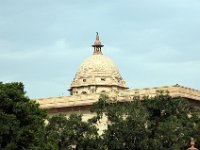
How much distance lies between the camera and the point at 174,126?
65.1 m

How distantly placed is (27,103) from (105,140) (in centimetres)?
935

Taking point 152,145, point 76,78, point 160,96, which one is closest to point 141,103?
point 160,96

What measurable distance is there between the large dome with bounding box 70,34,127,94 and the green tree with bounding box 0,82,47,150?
36.2m

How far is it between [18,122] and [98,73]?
40.6 m

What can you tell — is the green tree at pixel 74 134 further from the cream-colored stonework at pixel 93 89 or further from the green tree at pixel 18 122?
the cream-colored stonework at pixel 93 89

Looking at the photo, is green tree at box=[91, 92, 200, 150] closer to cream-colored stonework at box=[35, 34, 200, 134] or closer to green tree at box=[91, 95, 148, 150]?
green tree at box=[91, 95, 148, 150]

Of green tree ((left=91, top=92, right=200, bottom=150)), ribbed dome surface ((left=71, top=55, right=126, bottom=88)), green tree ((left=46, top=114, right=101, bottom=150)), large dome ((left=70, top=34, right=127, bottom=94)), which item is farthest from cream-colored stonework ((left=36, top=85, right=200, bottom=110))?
ribbed dome surface ((left=71, top=55, right=126, bottom=88))

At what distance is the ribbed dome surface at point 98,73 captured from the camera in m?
98.2

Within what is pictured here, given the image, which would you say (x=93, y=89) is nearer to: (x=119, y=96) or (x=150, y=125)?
(x=119, y=96)

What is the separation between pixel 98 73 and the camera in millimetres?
98562

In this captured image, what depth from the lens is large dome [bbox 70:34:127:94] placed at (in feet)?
321

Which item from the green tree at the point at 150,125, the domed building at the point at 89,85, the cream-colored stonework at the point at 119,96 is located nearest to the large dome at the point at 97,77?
the domed building at the point at 89,85

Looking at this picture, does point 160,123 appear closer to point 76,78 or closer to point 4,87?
point 4,87

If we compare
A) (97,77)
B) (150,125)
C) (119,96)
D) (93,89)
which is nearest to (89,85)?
(93,89)
